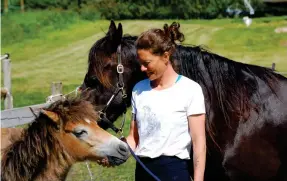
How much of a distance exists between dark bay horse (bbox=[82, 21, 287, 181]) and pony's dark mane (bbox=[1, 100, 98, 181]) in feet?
1.64

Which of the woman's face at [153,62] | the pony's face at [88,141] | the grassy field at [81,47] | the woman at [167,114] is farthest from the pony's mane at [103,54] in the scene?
the grassy field at [81,47]

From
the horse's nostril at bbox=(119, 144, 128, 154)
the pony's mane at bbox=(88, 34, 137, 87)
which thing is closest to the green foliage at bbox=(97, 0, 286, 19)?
the pony's mane at bbox=(88, 34, 137, 87)

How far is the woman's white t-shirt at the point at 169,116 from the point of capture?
366 cm

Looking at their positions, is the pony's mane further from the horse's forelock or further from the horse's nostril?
the horse's nostril

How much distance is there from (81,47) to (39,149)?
26599 mm

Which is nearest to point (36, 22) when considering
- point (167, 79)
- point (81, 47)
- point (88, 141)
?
point (81, 47)

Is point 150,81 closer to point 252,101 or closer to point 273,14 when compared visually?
point 252,101

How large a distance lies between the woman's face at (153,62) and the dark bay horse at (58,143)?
2.08ft

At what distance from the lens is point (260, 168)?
15.0ft

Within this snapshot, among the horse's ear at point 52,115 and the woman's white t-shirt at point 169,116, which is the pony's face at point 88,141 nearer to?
the horse's ear at point 52,115

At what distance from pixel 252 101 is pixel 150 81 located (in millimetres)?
1072

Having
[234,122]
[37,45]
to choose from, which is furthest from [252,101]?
[37,45]

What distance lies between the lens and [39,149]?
4.09 meters

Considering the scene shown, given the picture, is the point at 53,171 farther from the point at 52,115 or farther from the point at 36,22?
the point at 36,22
